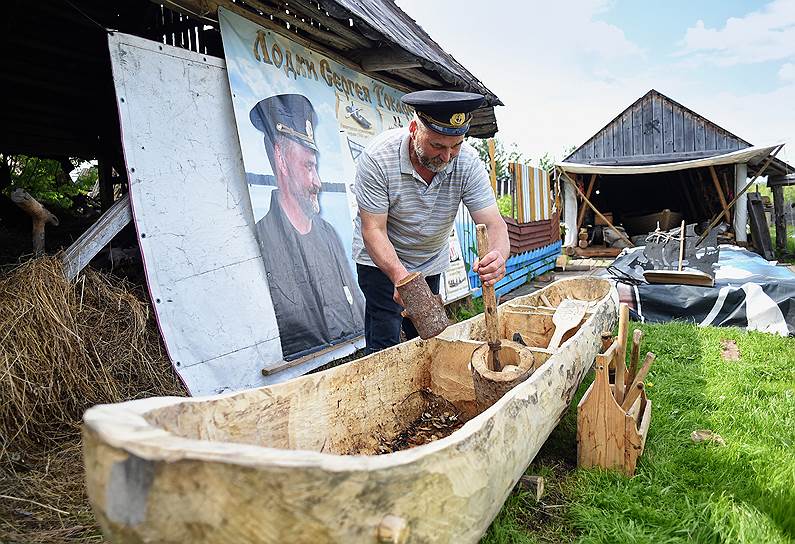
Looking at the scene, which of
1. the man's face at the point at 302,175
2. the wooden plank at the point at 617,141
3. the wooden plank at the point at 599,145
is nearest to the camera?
the man's face at the point at 302,175

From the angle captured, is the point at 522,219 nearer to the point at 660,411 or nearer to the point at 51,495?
the point at 660,411

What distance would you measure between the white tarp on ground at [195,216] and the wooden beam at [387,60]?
1.75m

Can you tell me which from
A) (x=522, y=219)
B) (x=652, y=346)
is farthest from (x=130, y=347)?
(x=522, y=219)

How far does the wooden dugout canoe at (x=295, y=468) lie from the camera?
1036mm

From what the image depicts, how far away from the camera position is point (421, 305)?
2.46m

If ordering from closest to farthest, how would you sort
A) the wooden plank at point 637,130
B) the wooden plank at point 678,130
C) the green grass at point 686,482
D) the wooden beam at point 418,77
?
the green grass at point 686,482
the wooden beam at point 418,77
the wooden plank at point 678,130
the wooden plank at point 637,130

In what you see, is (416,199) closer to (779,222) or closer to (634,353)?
(634,353)

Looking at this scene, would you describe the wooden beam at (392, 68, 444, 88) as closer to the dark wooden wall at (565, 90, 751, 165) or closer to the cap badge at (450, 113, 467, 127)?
the cap badge at (450, 113, 467, 127)

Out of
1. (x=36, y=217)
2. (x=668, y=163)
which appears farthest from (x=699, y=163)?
(x=36, y=217)

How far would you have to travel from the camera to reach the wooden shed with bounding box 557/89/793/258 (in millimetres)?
11938

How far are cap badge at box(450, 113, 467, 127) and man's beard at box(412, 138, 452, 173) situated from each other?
0.73ft

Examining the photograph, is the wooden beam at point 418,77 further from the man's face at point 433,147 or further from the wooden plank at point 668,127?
the wooden plank at point 668,127

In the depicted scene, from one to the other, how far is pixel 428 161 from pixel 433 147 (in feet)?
0.36

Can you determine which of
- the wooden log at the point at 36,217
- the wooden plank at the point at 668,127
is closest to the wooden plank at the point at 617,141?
the wooden plank at the point at 668,127
